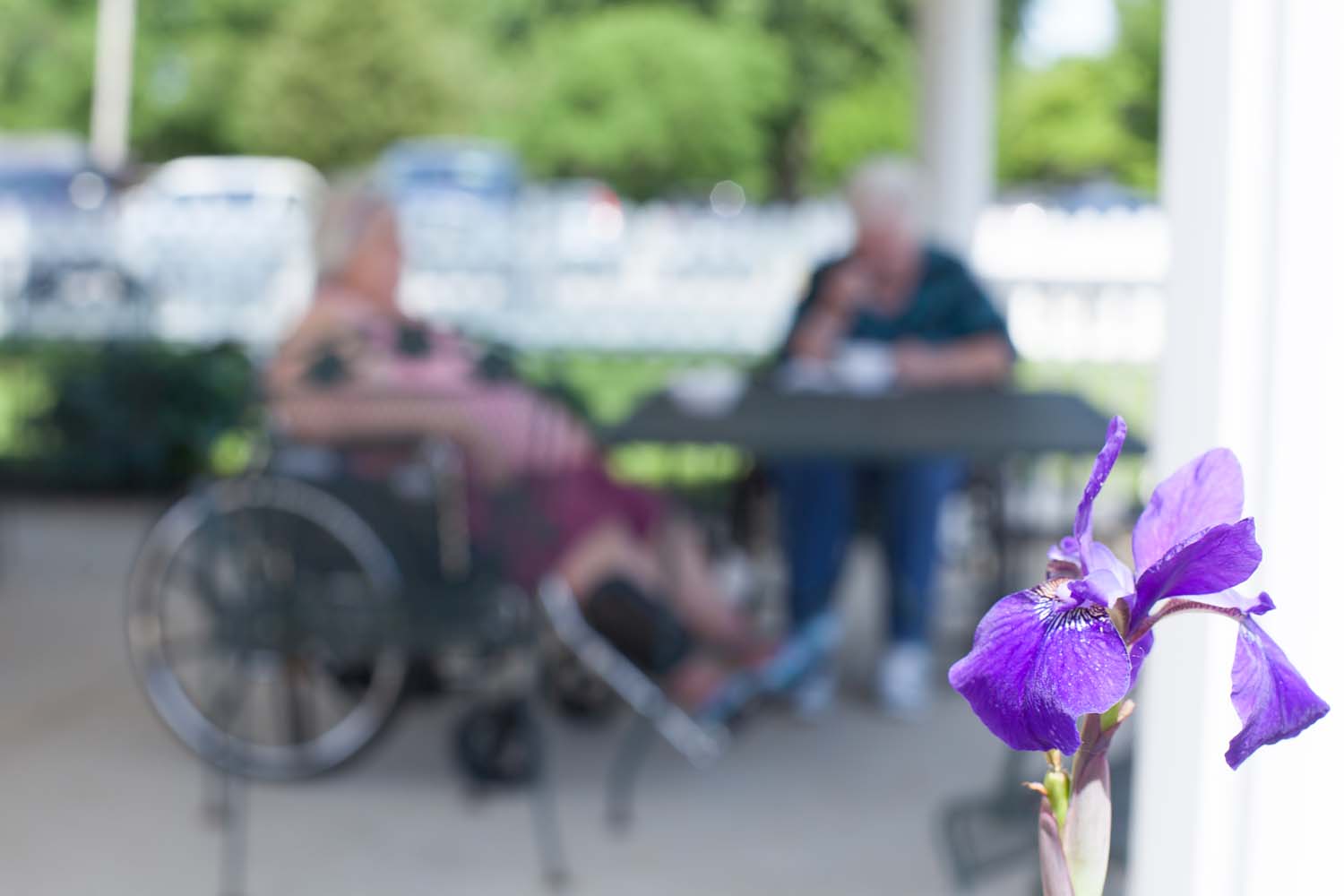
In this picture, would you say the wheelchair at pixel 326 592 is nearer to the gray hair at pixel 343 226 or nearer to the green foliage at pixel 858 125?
the gray hair at pixel 343 226

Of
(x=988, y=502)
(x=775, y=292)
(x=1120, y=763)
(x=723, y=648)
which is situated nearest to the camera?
(x=1120, y=763)

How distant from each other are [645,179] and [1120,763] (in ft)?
→ 63.8

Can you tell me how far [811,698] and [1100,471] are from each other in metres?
3.04

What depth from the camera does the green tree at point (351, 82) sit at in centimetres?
2014

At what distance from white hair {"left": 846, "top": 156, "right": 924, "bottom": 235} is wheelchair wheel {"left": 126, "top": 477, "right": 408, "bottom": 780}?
1.46m

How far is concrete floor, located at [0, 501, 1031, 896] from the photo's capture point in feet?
9.53

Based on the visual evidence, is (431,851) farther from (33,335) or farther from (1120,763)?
(33,335)

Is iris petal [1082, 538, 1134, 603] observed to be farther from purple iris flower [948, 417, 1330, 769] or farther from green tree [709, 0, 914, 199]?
green tree [709, 0, 914, 199]

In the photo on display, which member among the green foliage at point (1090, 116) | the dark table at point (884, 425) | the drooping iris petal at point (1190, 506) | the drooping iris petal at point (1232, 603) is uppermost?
the green foliage at point (1090, 116)

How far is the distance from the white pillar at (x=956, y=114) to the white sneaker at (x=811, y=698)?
2.28m

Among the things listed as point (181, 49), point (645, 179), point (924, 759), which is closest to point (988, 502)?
point (924, 759)

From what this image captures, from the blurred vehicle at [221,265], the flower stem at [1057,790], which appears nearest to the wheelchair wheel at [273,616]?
the flower stem at [1057,790]

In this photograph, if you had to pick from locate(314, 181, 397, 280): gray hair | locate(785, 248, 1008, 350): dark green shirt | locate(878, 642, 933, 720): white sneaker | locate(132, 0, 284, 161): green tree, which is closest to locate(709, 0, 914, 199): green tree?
locate(132, 0, 284, 161): green tree

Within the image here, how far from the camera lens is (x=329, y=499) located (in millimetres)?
3104
